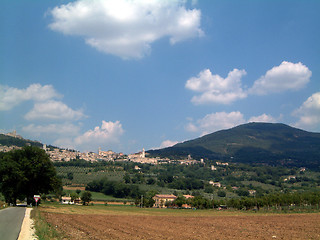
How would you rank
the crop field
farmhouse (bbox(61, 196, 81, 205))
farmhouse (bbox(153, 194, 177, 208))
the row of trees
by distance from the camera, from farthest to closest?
farmhouse (bbox(153, 194, 177, 208))
farmhouse (bbox(61, 196, 81, 205))
the row of trees
the crop field

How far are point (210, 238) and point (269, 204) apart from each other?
309ft

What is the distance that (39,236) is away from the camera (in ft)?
69.1

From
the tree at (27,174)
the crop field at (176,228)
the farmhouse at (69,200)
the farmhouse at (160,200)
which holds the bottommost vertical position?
the farmhouse at (160,200)

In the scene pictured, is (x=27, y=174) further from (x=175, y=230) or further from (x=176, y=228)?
(x=175, y=230)

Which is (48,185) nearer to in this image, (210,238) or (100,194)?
(210,238)

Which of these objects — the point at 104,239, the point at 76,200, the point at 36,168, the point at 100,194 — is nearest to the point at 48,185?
the point at 36,168

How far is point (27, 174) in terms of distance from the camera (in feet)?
202

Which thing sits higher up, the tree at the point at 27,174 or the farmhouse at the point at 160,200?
the tree at the point at 27,174

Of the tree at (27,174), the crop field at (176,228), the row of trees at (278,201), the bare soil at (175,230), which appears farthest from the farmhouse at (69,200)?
the bare soil at (175,230)

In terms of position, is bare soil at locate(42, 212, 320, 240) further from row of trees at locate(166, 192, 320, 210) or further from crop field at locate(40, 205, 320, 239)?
row of trees at locate(166, 192, 320, 210)

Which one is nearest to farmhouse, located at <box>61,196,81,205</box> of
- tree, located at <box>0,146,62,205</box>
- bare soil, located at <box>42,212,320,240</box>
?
tree, located at <box>0,146,62,205</box>

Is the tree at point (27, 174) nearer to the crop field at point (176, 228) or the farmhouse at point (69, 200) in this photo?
the crop field at point (176, 228)

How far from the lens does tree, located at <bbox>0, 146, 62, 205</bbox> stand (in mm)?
61031

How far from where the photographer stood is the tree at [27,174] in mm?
61031
